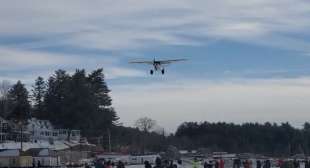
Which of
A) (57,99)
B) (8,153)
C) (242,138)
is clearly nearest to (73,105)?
(57,99)

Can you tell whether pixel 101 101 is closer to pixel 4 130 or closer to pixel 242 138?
pixel 4 130

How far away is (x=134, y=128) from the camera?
575ft

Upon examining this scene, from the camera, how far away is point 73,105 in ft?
385

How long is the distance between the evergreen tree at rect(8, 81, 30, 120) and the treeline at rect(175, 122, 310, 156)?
51.0 metres

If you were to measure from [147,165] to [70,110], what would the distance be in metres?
72.5

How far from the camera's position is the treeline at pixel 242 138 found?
185 meters

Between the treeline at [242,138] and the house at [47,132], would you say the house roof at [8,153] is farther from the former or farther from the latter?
the treeline at [242,138]

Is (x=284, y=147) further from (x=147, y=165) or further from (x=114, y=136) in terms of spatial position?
(x=147, y=165)

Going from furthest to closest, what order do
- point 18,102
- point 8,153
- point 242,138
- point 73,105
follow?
point 242,138
point 18,102
point 73,105
point 8,153

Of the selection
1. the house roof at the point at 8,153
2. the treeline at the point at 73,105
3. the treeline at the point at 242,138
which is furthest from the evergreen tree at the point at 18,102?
the treeline at the point at 242,138

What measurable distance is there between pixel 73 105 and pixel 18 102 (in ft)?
75.6

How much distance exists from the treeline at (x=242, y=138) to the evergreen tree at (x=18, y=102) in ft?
167

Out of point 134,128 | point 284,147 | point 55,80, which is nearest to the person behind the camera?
point 55,80

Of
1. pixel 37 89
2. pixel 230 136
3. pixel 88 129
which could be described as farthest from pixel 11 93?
pixel 230 136
